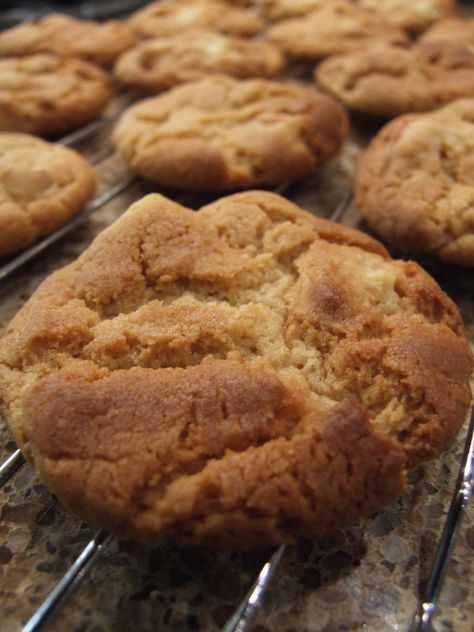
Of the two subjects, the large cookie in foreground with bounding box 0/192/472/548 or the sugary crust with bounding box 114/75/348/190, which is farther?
the sugary crust with bounding box 114/75/348/190

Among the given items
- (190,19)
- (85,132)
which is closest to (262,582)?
(85,132)

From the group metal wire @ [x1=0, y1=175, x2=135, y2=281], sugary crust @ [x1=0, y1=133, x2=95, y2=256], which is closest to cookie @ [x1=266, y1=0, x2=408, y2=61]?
metal wire @ [x1=0, y1=175, x2=135, y2=281]

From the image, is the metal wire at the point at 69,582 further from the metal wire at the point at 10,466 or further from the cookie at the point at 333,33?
the cookie at the point at 333,33

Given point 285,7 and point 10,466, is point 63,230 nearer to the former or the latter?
point 10,466

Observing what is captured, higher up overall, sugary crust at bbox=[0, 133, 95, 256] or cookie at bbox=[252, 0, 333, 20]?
cookie at bbox=[252, 0, 333, 20]

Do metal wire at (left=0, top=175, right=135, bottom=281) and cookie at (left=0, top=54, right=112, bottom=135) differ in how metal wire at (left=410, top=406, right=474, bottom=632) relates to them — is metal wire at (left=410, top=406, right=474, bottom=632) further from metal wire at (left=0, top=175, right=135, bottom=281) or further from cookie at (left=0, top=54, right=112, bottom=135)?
cookie at (left=0, top=54, right=112, bottom=135)

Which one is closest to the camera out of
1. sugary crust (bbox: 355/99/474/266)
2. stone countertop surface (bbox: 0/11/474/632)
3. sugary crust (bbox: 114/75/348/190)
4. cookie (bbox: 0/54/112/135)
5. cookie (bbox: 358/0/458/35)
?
stone countertop surface (bbox: 0/11/474/632)

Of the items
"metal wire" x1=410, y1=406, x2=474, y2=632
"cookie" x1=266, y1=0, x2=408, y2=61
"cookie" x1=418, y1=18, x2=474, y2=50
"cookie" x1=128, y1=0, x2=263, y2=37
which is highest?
"cookie" x1=128, y1=0, x2=263, y2=37

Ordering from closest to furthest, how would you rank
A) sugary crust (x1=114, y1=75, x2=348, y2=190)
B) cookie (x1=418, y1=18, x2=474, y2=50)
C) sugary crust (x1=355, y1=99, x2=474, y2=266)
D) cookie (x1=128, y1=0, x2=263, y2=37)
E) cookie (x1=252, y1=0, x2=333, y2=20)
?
1. sugary crust (x1=355, y1=99, x2=474, y2=266)
2. sugary crust (x1=114, y1=75, x2=348, y2=190)
3. cookie (x1=418, y1=18, x2=474, y2=50)
4. cookie (x1=128, y1=0, x2=263, y2=37)
5. cookie (x1=252, y1=0, x2=333, y2=20)
